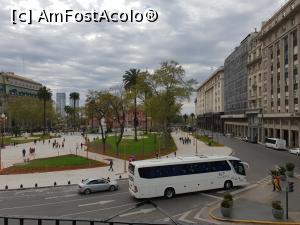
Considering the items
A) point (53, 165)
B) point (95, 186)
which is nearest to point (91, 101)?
point (53, 165)

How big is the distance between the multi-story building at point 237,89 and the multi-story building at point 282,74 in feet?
67.9

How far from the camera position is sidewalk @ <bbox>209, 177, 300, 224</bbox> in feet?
68.7

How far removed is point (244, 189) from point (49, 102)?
13575 centimetres

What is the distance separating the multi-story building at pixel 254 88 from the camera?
96.4m

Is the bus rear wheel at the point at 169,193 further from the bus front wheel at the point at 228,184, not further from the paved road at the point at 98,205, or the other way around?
the bus front wheel at the point at 228,184

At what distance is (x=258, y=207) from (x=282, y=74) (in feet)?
193

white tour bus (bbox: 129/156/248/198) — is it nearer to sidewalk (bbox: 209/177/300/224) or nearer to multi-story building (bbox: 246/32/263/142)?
sidewalk (bbox: 209/177/300/224)

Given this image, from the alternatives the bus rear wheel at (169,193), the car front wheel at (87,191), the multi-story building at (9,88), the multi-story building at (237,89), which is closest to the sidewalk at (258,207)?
the bus rear wheel at (169,193)

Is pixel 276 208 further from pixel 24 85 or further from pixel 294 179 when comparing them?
pixel 24 85

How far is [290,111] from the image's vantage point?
239 feet

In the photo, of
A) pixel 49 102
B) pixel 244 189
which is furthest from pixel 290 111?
pixel 49 102

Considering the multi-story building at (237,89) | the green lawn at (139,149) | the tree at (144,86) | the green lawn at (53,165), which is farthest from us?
the multi-story building at (237,89)

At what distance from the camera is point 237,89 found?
123m

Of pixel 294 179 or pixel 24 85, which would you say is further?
pixel 24 85
